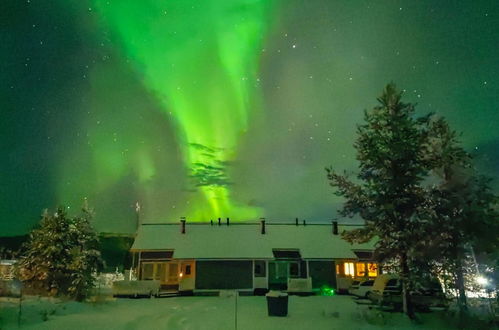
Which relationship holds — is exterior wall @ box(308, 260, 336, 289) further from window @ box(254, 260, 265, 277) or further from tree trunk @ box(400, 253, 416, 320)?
tree trunk @ box(400, 253, 416, 320)

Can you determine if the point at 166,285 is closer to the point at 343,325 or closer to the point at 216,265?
the point at 216,265

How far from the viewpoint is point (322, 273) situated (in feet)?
118

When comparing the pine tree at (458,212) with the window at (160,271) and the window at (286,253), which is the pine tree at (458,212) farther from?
the window at (160,271)

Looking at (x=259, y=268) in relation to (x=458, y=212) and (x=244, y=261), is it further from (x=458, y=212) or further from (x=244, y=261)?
(x=458, y=212)

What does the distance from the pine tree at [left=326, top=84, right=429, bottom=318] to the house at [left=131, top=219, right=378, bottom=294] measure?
627 inches

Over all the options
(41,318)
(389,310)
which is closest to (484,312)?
(389,310)

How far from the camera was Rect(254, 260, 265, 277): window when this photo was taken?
35.5 metres

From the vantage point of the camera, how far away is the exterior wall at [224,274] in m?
34.7

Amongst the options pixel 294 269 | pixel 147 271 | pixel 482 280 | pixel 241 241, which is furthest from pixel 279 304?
pixel 147 271

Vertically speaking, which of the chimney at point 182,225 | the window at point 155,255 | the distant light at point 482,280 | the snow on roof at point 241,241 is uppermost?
the chimney at point 182,225

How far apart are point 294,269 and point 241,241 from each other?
5.68 metres

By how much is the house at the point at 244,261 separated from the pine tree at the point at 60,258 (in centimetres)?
827

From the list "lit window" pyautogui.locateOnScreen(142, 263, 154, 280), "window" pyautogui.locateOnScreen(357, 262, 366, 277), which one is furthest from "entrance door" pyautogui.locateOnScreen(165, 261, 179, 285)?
"window" pyautogui.locateOnScreen(357, 262, 366, 277)

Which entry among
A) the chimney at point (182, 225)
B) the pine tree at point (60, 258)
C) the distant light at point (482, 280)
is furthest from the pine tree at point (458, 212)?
the chimney at point (182, 225)
